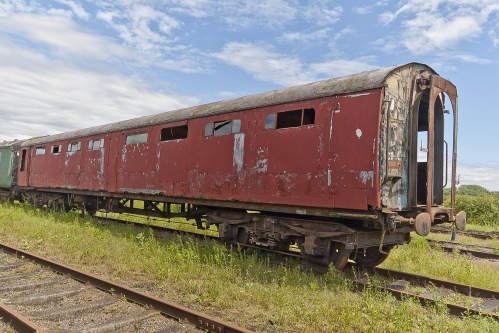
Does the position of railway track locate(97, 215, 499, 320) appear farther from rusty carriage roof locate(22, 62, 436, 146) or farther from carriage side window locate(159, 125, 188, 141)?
carriage side window locate(159, 125, 188, 141)

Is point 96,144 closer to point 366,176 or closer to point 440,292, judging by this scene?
point 366,176

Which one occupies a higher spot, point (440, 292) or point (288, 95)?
point (288, 95)

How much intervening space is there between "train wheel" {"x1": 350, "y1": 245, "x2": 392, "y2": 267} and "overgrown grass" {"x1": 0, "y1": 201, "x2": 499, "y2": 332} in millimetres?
923

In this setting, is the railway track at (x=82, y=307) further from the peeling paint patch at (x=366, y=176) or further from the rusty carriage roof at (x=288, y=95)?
the rusty carriage roof at (x=288, y=95)

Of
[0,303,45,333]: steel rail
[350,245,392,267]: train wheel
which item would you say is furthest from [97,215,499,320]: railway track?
[0,303,45,333]: steel rail

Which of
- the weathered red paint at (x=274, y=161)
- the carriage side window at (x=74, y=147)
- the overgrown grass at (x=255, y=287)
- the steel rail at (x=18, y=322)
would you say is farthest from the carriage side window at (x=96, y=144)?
the steel rail at (x=18, y=322)

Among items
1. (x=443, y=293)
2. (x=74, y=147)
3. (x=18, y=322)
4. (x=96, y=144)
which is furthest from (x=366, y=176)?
(x=74, y=147)

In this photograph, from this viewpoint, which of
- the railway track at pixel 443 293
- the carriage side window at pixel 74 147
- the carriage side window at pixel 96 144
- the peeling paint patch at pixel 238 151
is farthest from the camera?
the carriage side window at pixel 74 147

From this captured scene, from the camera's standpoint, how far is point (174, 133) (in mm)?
10422

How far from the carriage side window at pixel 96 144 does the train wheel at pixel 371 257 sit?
375 inches

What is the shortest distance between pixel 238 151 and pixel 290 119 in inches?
58.6

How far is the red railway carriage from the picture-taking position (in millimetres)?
6508

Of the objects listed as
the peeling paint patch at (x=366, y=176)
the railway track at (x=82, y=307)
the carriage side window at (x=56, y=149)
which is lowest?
the railway track at (x=82, y=307)

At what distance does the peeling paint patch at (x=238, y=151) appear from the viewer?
27.6ft
